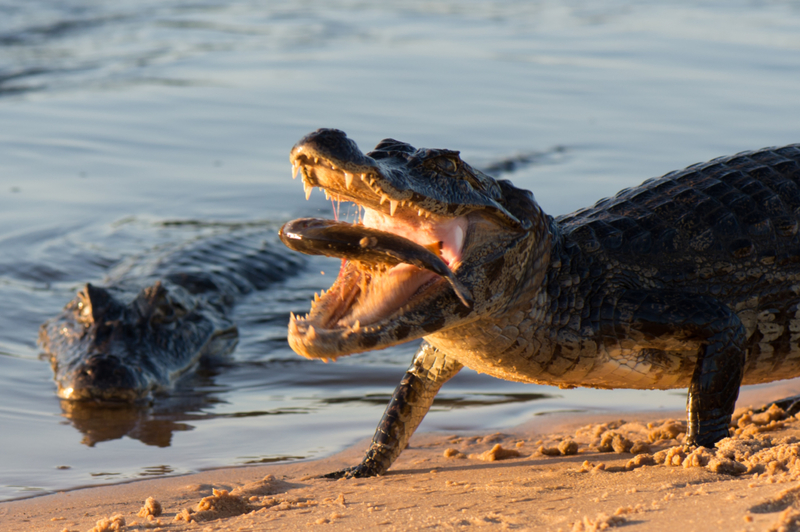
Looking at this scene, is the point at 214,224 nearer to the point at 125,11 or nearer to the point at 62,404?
the point at 62,404

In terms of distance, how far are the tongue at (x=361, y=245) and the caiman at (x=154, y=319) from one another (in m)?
3.04

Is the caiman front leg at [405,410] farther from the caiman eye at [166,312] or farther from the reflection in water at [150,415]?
the caiman eye at [166,312]

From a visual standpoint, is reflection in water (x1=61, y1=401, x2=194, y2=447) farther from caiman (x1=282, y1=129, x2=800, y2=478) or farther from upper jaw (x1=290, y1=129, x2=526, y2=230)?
upper jaw (x1=290, y1=129, x2=526, y2=230)

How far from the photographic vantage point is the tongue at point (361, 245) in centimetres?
293

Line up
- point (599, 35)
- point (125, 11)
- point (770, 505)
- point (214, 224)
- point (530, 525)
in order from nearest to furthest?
point (770, 505), point (530, 525), point (214, 224), point (599, 35), point (125, 11)

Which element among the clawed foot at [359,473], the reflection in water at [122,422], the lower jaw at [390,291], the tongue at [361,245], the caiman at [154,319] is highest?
the tongue at [361,245]

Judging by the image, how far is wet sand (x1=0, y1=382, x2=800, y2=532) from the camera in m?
2.58

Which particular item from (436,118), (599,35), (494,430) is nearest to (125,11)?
(599,35)

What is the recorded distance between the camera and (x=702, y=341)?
3.47 meters

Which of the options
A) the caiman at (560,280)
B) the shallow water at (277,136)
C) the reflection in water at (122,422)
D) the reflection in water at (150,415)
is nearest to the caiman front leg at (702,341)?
the caiman at (560,280)

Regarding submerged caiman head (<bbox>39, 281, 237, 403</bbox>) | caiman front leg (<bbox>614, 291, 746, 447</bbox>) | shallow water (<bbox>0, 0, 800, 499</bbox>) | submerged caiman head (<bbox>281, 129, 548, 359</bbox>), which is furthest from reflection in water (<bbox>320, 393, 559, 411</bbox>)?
submerged caiman head (<bbox>281, 129, 548, 359</bbox>)

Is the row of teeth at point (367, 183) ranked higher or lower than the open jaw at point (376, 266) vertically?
higher

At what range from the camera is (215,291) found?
768 centimetres

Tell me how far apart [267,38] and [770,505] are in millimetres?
16629
